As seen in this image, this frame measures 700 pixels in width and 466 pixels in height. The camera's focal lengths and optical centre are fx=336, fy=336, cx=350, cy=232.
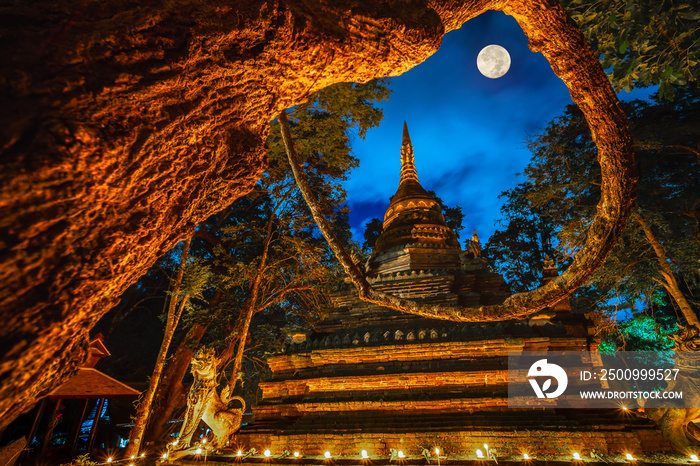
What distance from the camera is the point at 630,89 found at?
4312 mm

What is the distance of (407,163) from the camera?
17.5m

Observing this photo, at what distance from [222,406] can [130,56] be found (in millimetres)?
8118

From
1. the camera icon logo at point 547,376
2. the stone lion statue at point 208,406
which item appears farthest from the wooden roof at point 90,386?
the camera icon logo at point 547,376

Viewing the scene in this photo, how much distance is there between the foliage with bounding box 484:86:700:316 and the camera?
31.4 ft

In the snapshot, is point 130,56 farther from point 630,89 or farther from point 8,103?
point 630,89

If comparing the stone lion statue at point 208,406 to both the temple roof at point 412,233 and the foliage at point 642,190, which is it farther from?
the foliage at point 642,190

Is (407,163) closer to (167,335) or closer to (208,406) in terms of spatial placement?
(167,335)

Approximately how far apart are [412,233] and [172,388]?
414 inches

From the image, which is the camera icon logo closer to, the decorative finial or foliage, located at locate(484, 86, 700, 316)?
foliage, located at locate(484, 86, 700, 316)

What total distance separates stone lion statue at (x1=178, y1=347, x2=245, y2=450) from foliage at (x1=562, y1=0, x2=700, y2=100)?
879 centimetres

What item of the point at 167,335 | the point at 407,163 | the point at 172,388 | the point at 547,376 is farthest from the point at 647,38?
the point at 172,388

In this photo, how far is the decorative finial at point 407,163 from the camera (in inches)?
674

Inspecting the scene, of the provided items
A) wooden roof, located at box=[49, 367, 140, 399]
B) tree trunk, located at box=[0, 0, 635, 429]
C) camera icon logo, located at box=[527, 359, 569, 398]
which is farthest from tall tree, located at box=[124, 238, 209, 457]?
camera icon logo, located at box=[527, 359, 569, 398]

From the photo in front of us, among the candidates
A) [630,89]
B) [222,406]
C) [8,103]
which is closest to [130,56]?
[8,103]
